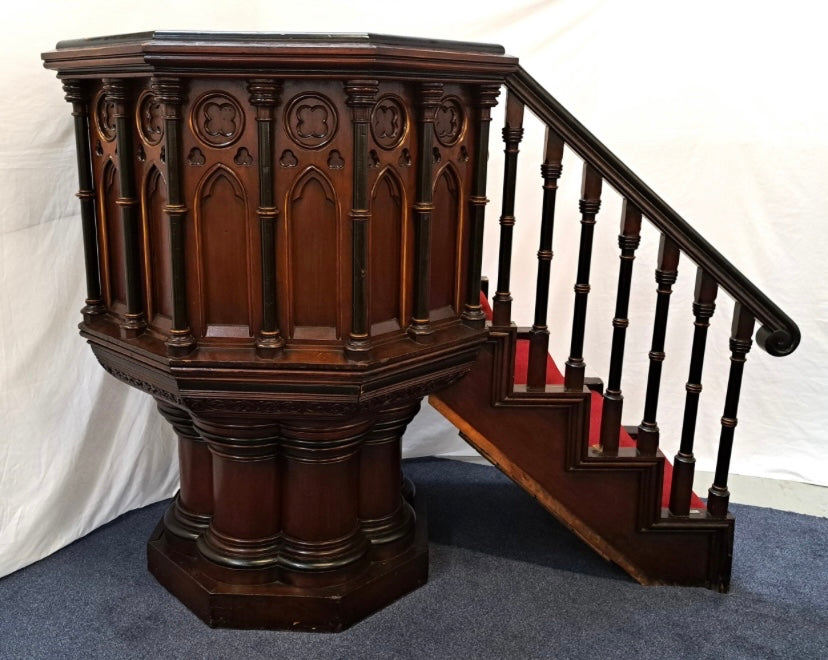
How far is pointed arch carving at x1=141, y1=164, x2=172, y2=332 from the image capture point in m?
2.07

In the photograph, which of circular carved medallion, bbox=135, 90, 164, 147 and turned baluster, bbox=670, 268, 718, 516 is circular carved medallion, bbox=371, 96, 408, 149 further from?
turned baluster, bbox=670, 268, 718, 516

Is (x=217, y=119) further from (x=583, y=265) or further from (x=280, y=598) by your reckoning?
(x=280, y=598)

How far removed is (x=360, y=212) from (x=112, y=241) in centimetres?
82

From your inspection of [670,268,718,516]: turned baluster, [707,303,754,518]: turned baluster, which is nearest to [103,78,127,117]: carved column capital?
[670,268,718,516]: turned baluster

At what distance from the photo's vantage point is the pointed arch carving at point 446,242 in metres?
2.23

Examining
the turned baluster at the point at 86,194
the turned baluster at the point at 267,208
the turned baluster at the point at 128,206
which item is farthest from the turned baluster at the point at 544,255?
the turned baluster at the point at 86,194

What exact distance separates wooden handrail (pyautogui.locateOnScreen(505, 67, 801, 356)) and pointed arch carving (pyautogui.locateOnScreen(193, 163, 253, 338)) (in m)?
0.80

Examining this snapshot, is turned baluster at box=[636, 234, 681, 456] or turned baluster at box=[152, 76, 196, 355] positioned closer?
turned baluster at box=[152, 76, 196, 355]

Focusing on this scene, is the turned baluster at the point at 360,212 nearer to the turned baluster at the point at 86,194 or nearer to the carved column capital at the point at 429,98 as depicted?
Result: the carved column capital at the point at 429,98

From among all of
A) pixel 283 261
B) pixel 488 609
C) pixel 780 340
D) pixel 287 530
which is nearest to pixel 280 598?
pixel 287 530

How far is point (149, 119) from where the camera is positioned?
203 centimetres

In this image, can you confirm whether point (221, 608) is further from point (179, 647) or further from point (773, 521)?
point (773, 521)

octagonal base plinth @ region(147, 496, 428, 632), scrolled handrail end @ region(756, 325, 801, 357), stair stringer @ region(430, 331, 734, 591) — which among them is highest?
scrolled handrail end @ region(756, 325, 801, 357)

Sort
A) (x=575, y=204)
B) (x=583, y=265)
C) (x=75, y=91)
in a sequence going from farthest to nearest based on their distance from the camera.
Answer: (x=575, y=204) → (x=583, y=265) → (x=75, y=91)
